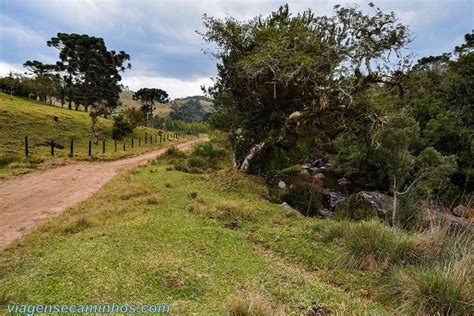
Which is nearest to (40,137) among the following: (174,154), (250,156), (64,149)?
(64,149)

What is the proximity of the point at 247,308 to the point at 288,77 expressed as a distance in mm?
10812

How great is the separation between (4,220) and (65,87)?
56.3 metres

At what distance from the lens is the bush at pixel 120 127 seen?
120 ft

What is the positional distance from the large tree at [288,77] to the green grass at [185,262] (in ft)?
20.0

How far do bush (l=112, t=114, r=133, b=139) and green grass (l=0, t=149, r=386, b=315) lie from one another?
2879 cm

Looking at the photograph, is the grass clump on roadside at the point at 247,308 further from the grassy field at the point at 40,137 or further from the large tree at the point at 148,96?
the large tree at the point at 148,96

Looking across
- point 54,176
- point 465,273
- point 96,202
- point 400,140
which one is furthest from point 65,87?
point 465,273

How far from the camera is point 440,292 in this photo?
4273 mm

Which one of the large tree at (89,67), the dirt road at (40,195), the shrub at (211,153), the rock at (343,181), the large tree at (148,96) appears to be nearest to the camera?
the dirt road at (40,195)

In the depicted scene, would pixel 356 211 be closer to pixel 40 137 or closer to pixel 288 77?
pixel 288 77

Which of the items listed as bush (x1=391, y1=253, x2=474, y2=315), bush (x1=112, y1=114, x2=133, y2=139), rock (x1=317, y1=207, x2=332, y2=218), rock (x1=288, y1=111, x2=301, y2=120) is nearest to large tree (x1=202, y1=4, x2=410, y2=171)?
rock (x1=288, y1=111, x2=301, y2=120)

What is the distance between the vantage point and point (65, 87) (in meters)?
56.7

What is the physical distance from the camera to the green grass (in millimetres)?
4246

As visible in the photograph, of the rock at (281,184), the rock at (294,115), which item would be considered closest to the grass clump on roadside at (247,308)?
the rock at (281,184)
